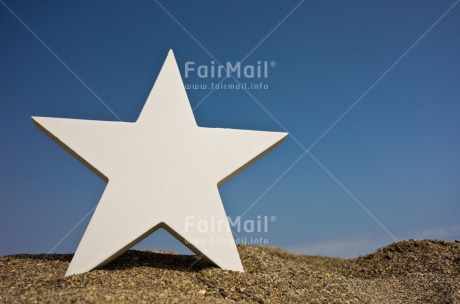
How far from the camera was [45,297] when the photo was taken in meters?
5.18

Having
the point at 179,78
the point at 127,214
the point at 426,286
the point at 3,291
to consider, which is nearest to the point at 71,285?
the point at 3,291

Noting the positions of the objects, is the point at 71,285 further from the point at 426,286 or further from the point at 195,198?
the point at 426,286

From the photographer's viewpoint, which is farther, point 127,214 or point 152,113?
point 152,113

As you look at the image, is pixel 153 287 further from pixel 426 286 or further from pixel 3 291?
pixel 426 286

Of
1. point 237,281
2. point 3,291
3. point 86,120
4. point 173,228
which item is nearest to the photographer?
point 3,291

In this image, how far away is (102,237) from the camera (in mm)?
7039

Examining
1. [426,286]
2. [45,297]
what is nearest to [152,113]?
[45,297]

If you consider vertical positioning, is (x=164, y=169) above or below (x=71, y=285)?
above

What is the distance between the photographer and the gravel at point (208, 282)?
5715 millimetres

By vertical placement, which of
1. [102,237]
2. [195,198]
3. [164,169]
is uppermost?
[164,169]

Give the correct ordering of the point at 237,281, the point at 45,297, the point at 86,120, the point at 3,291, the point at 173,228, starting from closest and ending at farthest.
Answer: the point at 45,297 < the point at 3,291 < the point at 237,281 < the point at 173,228 < the point at 86,120

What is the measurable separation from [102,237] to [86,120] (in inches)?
90.8

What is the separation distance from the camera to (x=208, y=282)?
6.65 metres

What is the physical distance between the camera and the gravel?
5.71m
